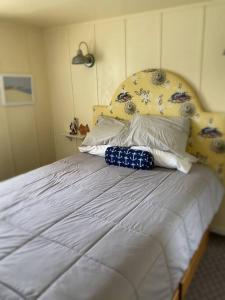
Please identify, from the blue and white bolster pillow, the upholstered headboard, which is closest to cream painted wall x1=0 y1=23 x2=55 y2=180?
the upholstered headboard

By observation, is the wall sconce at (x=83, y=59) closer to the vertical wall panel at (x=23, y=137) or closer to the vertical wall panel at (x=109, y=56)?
the vertical wall panel at (x=109, y=56)

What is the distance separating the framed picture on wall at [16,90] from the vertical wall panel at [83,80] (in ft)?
1.83

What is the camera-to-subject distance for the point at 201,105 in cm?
235

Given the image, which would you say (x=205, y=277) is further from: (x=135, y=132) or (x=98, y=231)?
(x=135, y=132)

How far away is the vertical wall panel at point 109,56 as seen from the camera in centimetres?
267

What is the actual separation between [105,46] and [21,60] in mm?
1038

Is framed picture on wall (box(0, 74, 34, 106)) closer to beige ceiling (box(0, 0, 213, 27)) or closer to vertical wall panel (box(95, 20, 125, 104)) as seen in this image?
beige ceiling (box(0, 0, 213, 27))

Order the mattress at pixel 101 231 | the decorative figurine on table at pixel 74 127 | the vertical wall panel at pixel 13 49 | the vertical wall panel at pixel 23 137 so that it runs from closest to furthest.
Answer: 1. the mattress at pixel 101 231
2. the vertical wall panel at pixel 13 49
3. the vertical wall panel at pixel 23 137
4. the decorative figurine on table at pixel 74 127

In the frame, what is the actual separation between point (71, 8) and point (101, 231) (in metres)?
2.02

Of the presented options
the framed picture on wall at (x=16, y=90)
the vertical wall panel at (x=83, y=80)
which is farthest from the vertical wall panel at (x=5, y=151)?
the vertical wall panel at (x=83, y=80)

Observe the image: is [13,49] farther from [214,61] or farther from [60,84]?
[214,61]

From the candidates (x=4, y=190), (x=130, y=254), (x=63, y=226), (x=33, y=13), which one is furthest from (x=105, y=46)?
(x=130, y=254)

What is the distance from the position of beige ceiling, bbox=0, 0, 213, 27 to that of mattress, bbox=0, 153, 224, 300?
145cm

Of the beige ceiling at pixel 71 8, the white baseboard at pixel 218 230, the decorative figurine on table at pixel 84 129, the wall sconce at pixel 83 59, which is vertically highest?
the beige ceiling at pixel 71 8
